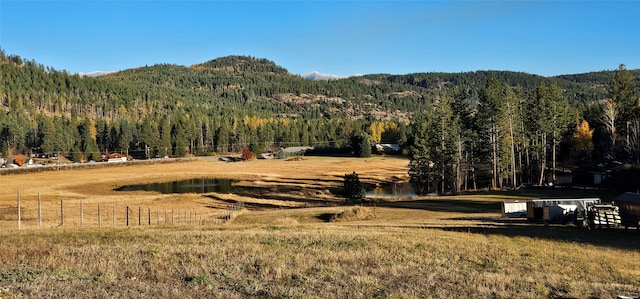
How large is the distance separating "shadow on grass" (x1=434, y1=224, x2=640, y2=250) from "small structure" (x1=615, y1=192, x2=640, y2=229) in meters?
0.56

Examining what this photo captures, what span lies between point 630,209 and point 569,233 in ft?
26.2

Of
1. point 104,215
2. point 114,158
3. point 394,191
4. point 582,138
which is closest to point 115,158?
point 114,158

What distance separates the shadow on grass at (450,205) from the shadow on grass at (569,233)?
12.0 meters

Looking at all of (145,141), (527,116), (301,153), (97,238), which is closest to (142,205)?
(97,238)

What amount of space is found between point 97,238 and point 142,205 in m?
36.1

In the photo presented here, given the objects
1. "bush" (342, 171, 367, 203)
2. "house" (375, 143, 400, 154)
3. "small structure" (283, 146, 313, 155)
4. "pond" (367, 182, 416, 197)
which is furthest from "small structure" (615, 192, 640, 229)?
"small structure" (283, 146, 313, 155)

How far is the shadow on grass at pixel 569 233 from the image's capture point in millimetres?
23897

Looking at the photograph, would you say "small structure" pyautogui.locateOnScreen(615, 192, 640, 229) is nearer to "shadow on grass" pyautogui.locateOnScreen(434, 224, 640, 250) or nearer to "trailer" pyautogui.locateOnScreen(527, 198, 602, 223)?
"shadow on grass" pyautogui.locateOnScreen(434, 224, 640, 250)

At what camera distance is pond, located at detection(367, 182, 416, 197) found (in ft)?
231

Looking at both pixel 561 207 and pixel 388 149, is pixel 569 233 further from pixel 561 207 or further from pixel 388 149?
pixel 388 149

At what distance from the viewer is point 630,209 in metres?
31.6

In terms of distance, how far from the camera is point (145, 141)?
15112 centimetres

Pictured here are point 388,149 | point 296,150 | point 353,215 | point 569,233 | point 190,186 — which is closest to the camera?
point 569,233

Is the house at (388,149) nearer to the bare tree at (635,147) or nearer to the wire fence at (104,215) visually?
the bare tree at (635,147)
